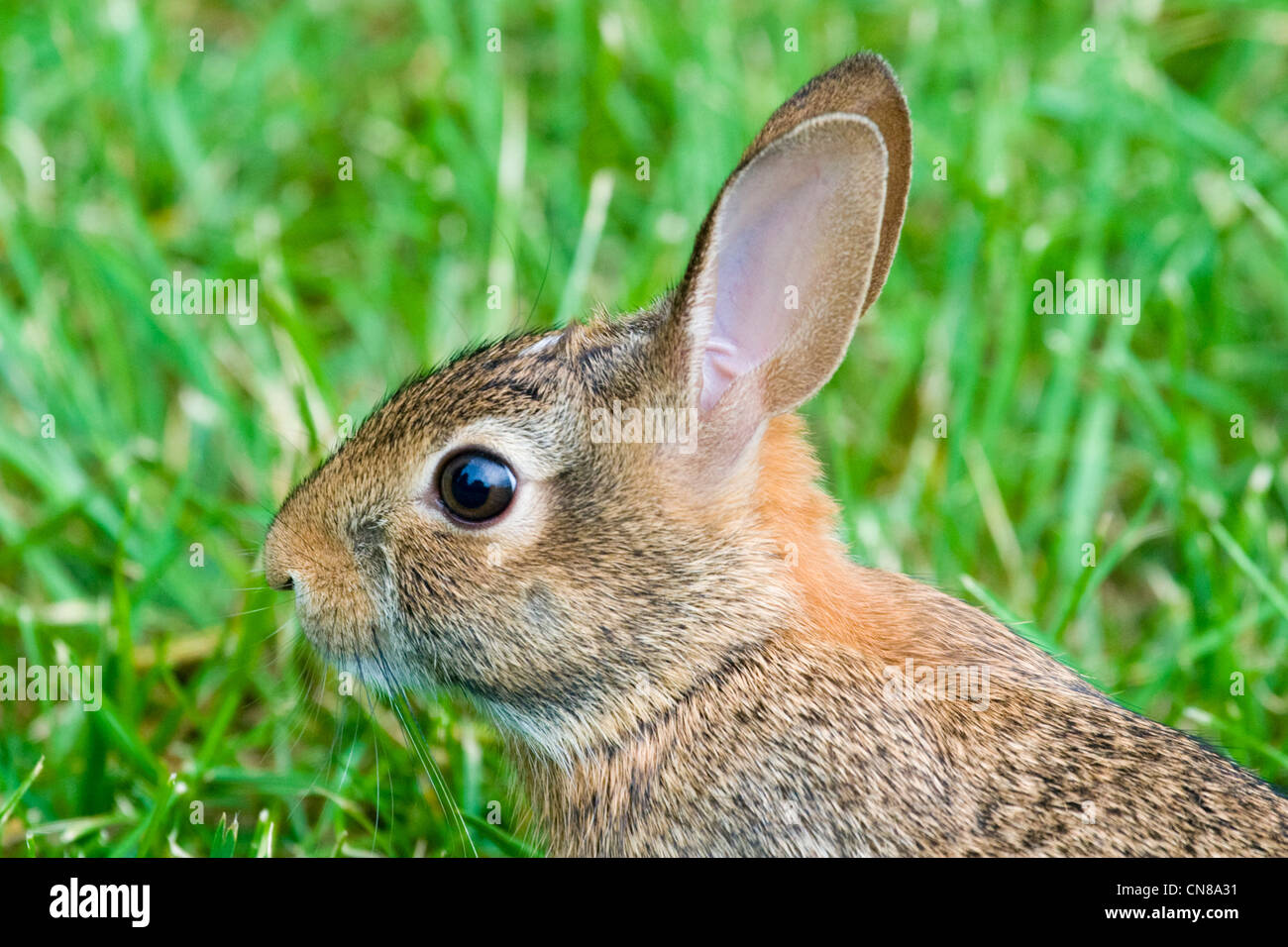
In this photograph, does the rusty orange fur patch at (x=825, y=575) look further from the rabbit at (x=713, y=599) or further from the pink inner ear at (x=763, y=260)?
A: the pink inner ear at (x=763, y=260)

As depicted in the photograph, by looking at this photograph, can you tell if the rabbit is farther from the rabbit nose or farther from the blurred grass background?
the blurred grass background

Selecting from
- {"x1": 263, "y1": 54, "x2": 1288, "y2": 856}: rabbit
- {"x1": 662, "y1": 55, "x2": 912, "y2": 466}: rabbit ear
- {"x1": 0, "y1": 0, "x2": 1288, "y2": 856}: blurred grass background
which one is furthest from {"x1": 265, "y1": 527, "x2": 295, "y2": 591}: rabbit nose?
{"x1": 662, "y1": 55, "x2": 912, "y2": 466}: rabbit ear

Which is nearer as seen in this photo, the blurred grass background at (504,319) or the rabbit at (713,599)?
the rabbit at (713,599)

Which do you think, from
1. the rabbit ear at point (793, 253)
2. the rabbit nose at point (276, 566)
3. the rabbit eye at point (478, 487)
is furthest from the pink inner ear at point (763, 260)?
the rabbit nose at point (276, 566)

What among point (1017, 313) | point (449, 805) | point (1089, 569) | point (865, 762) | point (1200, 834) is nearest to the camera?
point (1200, 834)

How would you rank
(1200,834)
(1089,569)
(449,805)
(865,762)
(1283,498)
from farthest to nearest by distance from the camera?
(1283,498)
(1089,569)
(449,805)
(865,762)
(1200,834)

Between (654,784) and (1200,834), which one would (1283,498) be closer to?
(1200,834)

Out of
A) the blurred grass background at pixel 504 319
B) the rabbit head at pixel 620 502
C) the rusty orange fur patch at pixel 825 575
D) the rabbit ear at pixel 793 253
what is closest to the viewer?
the rabbit ear at pixel 793 253
